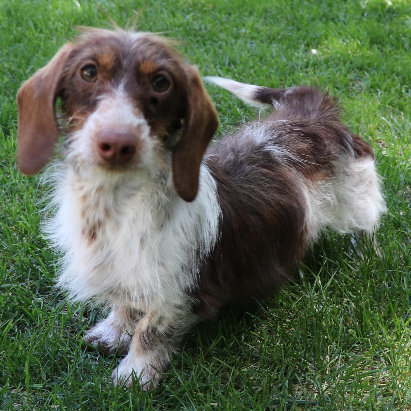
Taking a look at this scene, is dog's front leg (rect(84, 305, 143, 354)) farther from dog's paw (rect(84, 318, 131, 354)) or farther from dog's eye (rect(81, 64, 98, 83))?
dog's eye (rect(81, 64, 98, 83))

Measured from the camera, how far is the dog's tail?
3639 mm

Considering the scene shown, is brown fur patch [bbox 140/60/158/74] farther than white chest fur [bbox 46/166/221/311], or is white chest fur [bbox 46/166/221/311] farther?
white chest fur [bbox 46/166/221/311]

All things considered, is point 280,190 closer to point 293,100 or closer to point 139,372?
point 293,100

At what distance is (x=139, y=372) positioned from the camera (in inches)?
113

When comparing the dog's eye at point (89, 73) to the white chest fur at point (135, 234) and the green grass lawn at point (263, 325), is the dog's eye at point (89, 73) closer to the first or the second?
the white chest fur at point (135, 234)

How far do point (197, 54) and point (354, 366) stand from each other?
3.75 meters

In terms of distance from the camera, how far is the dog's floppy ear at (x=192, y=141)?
93.2 inches

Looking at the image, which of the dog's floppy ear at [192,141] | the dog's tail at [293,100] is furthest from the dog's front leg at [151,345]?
the dog's tail at [293,100]

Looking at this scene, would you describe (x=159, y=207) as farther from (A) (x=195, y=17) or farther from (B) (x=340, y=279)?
(A) (x=195, y=17)

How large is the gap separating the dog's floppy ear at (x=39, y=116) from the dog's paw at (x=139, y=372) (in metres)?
1.09

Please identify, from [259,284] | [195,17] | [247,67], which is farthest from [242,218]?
[195,17]

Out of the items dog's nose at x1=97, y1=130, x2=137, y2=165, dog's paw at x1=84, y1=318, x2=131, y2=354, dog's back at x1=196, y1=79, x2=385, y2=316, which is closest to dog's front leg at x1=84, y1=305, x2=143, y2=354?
dog's paw at x1=84, y1=318, x2=131, y2=354

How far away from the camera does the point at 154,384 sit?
288 centimetres

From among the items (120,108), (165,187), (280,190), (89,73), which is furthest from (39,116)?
(280,190)
